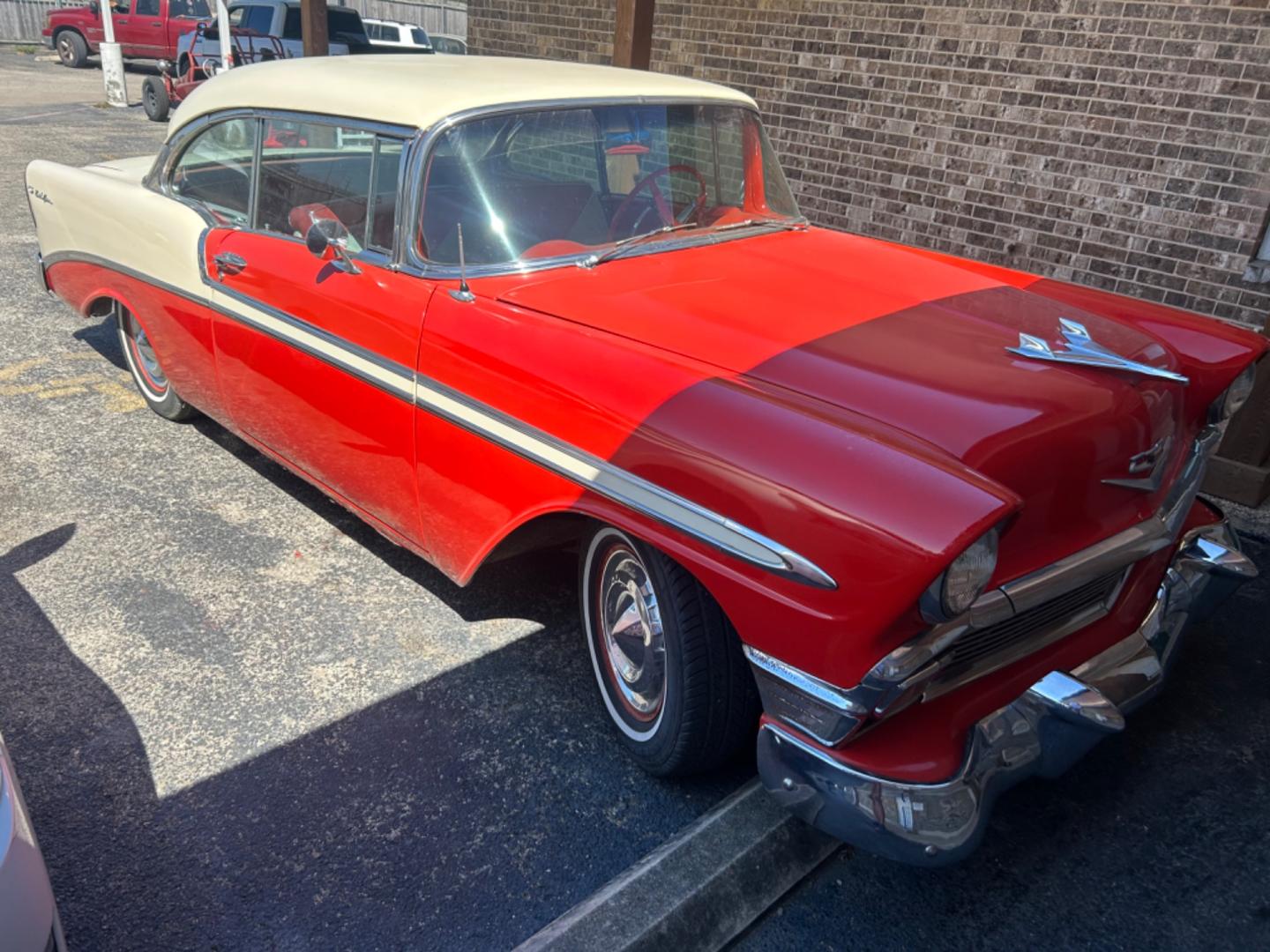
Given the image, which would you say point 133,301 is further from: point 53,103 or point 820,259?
point 53,103

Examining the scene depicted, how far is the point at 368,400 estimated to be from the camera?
2.99 meters

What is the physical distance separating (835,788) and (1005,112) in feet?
18.1

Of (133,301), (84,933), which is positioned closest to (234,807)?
(84,933)

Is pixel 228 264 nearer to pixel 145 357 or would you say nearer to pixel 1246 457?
pixel 145 357

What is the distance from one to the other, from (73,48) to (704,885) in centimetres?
2442

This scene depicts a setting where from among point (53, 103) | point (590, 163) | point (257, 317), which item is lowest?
point (53, 103)

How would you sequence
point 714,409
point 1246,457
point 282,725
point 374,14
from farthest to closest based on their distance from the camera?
point 374,14 < point 1246,457 < point 282,725 < point 714,409

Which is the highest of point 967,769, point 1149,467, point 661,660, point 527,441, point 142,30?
point 1149,467

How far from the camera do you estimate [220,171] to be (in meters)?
3.75

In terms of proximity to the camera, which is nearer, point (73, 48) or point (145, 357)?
point (145, 357)

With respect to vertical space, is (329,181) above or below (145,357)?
above

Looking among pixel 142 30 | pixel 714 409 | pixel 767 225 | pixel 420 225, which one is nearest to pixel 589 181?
pixel 420 225

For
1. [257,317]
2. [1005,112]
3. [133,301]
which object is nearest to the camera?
[257,317]

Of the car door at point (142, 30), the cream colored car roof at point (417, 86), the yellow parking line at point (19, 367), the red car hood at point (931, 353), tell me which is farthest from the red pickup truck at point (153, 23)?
the red car hood at point (931, 353)
